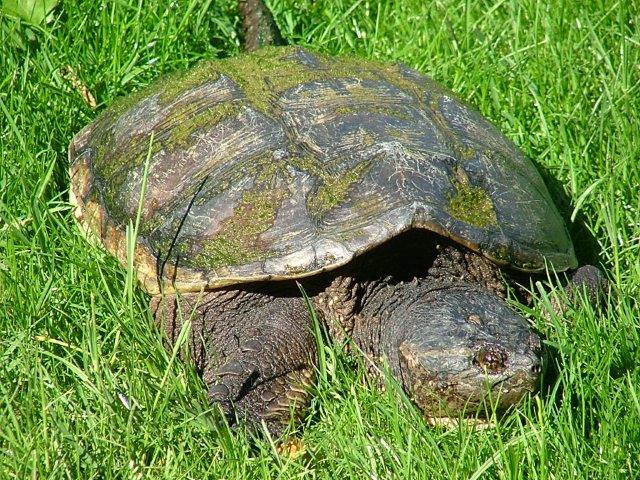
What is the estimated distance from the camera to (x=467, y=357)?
2920 mm

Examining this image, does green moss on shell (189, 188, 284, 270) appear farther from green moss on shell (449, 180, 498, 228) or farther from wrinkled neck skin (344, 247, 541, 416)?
green moss on shell (449, 180, 498, 228)

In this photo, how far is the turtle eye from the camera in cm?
290

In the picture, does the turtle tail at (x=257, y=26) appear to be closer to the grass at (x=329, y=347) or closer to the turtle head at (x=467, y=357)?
the grass at (x=329, y=347)

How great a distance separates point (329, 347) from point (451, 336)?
0.50 metres

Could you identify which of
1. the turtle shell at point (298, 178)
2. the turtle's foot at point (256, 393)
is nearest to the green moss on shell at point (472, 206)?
the turtle shell at point (298, 178)

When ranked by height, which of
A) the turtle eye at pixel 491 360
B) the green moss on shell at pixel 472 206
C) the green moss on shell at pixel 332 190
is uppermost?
the green moss on shell at pixel 332 190

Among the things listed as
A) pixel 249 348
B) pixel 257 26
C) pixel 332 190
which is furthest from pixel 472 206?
pixel 257 26

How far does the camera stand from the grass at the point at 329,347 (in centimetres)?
275

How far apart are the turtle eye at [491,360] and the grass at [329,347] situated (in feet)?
0.51

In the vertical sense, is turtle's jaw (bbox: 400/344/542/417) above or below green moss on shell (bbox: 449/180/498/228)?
below

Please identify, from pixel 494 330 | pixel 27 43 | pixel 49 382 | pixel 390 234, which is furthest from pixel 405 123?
pixel 27 43

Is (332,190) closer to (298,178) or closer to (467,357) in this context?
(298,178)

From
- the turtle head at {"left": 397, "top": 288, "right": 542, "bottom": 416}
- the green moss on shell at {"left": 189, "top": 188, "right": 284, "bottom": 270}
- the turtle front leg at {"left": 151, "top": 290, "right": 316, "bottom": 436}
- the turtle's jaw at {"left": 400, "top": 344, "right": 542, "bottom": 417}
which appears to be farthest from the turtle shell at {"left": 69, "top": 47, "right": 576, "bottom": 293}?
the turtle's jaw at {"left": 400, "top": 344, "right": 542, "bottom": 417}

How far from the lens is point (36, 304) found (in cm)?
336
